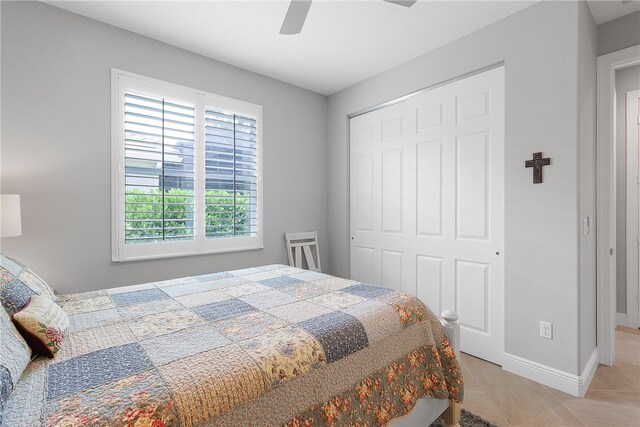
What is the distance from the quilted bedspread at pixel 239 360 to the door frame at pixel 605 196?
1.69 m

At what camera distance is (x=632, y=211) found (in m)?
3.09

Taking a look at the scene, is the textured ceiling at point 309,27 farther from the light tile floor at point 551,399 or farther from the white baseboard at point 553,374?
the light tile floor at point 551,399

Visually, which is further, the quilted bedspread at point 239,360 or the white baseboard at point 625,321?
the white baseboard at point 625,321

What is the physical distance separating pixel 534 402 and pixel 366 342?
4.98 feet

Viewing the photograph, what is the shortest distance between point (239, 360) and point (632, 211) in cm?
402

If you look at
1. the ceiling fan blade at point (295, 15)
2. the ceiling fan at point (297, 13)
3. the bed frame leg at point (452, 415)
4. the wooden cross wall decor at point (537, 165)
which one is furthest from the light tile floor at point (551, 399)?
the ceiling fan blade at point (295, 15)

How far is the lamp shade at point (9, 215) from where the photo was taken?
5.67 feet

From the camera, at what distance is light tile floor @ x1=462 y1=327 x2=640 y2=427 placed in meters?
1.82

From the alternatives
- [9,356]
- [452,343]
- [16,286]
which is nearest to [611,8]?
[452,343]

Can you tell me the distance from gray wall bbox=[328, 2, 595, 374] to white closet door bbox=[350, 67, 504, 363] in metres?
0.12

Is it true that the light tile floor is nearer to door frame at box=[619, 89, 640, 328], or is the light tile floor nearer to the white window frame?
door frame at box=[619, 89, 640, 328]

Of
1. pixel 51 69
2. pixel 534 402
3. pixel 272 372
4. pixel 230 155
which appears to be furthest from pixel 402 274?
pixel 51 69

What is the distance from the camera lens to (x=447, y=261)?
2.83 m

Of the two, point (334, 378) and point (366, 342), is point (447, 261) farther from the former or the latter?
point (334, 378)
